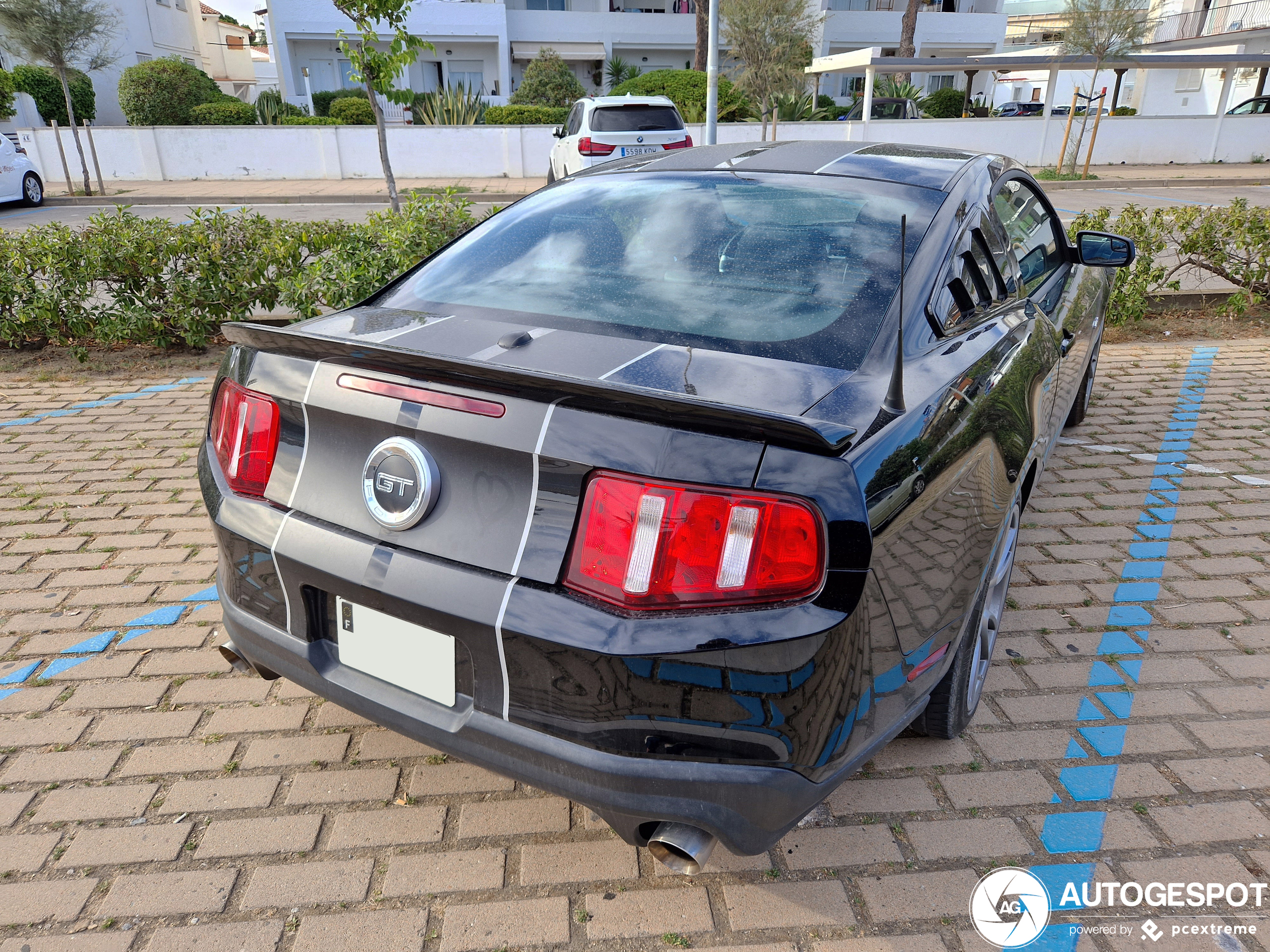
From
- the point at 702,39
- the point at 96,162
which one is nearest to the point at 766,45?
the point at 702,39

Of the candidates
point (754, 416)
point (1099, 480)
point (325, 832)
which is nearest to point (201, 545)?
point (325, 832)

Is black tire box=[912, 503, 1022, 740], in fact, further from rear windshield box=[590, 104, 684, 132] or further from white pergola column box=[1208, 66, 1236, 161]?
white pergola column box=[1208, 66, 1236, 161]

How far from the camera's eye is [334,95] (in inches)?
1164

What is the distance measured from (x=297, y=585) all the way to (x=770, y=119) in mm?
23756

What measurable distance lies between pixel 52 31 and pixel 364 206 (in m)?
7.38

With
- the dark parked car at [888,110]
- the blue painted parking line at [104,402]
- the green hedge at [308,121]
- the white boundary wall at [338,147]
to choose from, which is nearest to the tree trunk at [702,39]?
the dark parked car at [888,110]

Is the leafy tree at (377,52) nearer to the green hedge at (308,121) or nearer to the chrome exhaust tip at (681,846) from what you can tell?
the chrome exhaust tip at (681,846)

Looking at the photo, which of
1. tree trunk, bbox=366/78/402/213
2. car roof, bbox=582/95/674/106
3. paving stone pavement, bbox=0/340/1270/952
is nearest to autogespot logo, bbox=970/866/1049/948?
paving stone pavement, bbox=0/340/1270/952

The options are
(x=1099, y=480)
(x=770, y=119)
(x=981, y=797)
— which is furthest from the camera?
(x=770, y=119)

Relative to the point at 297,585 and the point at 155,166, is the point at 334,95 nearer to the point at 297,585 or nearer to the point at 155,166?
the point at 155,166

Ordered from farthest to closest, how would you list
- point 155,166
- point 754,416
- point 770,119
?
1. point 770,119
2. point 155,166
3. point 754,416

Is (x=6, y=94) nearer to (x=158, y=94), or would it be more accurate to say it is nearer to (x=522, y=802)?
(x=158, y=94)

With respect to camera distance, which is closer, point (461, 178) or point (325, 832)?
point (325, 832)

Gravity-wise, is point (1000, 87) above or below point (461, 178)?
above
